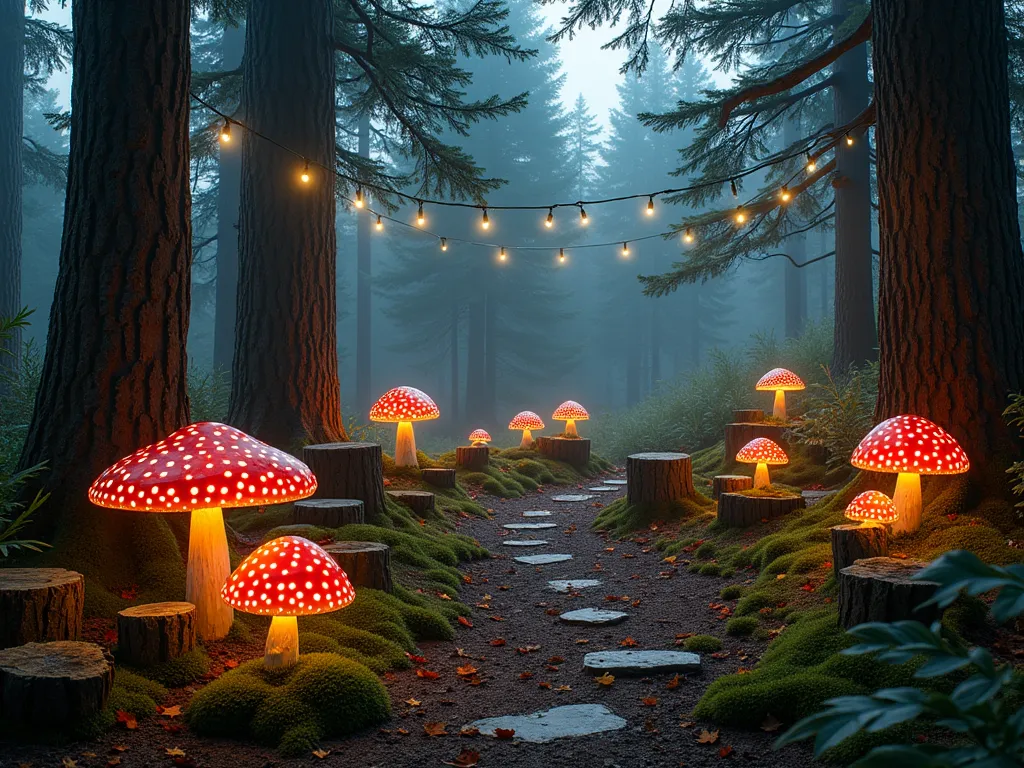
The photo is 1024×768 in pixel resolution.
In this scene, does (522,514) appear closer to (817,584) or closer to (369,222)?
(817,584)

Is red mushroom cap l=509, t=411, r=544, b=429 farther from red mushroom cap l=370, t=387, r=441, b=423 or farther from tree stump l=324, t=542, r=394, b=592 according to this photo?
tree stump l=324, t=542, r=394, b=592

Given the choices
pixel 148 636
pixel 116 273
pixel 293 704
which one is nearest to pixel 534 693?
pixel 293 704

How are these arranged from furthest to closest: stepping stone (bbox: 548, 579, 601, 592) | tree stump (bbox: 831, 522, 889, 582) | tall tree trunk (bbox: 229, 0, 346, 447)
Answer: tall tree trunk (bbox: 229, 0, 346, 447), stepping stone (bbox: 548, 579, 601, 592), tree stump (bbox: 831, 522, 889, 582)

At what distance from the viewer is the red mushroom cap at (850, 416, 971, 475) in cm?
527

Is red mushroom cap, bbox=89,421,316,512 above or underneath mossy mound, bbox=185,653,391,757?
above

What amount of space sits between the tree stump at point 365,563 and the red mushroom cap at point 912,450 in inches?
136

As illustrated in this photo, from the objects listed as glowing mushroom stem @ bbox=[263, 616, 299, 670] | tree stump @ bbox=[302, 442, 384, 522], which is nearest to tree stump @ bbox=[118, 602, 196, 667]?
glowing mushroom stem @ bbox=[263, 616, 299, 670]

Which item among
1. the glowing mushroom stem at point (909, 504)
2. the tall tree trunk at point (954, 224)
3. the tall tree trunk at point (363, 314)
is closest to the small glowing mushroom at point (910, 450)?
the glowing mushroom stem at point (909, 504)

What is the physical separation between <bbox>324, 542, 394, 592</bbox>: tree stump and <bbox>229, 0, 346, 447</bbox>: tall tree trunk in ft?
10.6

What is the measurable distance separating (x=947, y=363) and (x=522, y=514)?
6.30 m

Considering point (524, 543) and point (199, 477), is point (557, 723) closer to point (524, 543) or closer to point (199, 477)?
point (199, 477)

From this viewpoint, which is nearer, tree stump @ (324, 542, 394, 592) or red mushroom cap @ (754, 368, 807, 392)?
tree stump @ (324, 542, 394, 592)

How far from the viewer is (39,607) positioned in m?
4.04

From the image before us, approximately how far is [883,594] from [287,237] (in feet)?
23.5
